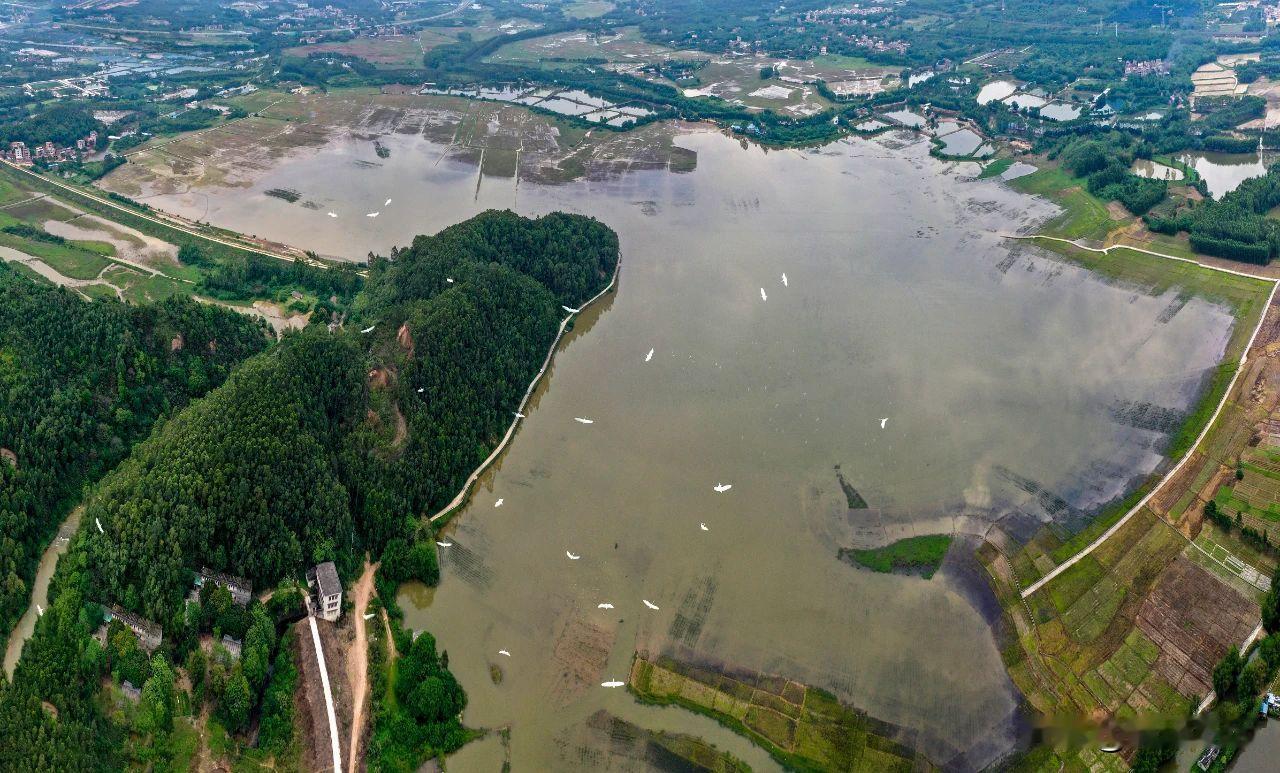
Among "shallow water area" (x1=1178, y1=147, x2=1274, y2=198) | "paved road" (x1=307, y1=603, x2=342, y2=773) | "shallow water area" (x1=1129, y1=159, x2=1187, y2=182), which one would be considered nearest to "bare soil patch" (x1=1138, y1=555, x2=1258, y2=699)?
"paved road" (x1=307, y1=603, x2=342, y2=773)

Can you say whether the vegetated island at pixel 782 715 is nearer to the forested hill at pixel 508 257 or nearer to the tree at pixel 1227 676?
the tree at pixel 1227 676

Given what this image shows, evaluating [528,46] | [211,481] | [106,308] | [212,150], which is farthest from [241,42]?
[211,481]

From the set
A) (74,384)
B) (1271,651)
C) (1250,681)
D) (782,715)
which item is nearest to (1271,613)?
(1271,651)

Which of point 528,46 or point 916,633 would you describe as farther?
point 528,46

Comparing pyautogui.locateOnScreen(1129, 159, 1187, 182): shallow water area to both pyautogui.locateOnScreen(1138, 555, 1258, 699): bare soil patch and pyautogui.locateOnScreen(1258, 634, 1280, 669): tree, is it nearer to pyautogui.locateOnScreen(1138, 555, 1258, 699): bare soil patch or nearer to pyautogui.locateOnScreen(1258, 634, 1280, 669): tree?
pyautogui.locateOnScreen(1138, 555, 1258, 699): bare soil patch

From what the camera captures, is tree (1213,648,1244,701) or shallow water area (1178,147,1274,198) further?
shallow water area (1178,147,1274,198)

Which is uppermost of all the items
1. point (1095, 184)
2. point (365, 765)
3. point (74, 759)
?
point (1095, 184)

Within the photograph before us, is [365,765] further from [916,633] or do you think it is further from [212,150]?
[212,150]
